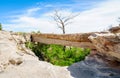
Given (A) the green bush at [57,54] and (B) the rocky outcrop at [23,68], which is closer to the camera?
(B) the rocky outcrop at [23,68]

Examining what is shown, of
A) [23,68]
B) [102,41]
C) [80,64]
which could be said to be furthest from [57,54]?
[102,41]

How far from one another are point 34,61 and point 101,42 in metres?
2.02

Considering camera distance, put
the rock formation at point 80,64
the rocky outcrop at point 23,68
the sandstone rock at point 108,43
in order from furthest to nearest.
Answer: the rocky outcrop at point 23,68 < the rock formation at point 80,64 < the sandstone rock at point 108,43

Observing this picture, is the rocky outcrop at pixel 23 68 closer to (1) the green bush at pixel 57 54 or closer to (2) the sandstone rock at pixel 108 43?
(2) the sandstone rock at pixel 108 43

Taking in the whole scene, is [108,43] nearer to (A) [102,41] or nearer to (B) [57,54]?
(A) [102,41]

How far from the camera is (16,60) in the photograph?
740 cm

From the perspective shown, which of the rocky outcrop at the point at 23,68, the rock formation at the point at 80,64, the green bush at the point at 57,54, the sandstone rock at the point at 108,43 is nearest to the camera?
the sandstone rock at the point at 108,43

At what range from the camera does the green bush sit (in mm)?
11077

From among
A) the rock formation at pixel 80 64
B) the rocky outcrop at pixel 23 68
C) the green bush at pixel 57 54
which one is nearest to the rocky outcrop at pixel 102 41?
the rock formation at pixel 80 64

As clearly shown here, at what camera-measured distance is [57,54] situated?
11570 millimetres

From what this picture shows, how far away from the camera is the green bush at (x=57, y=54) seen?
11.1 meters

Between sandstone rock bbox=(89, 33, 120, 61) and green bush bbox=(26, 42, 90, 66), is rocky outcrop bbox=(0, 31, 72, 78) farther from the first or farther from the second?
green bush bbox=(26, 42, 90, 66)

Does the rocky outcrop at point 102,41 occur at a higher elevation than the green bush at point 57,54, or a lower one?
higher

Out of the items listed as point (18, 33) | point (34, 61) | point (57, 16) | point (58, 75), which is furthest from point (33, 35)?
point (57, 16)
